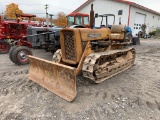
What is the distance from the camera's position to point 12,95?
374 centimetres

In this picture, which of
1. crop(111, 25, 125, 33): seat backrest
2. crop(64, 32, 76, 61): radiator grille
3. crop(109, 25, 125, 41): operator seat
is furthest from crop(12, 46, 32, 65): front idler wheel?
crop(111, 25, 125, 33): seat backrest

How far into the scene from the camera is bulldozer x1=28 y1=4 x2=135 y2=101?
11.8 feet

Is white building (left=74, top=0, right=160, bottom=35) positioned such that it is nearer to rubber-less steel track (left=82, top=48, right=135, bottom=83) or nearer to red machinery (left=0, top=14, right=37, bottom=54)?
red machinery (left=0, top=14, right=37, bottom=54)

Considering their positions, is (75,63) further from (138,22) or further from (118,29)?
(138,22)

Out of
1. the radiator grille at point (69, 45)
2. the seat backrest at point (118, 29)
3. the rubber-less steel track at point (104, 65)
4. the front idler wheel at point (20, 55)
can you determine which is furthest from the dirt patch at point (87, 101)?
the seat backrest at point (118, 29)

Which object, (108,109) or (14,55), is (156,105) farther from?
(14,55)

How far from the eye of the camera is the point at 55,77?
12.7 feet

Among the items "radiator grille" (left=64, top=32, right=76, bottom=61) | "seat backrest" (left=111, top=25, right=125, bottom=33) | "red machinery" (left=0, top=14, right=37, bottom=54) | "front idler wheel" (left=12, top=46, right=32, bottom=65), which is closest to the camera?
"radiator grille" (left=64, top=32, right=76, bottom=61)

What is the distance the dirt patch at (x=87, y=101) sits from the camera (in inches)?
118

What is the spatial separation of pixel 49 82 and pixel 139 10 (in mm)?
18160

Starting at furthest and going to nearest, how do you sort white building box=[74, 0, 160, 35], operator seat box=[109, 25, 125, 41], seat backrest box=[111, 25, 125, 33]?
white building box=[74, 0, 160, 35] → seat backrest box=[111, 25, 125, 33] → operator seat box=[109, 25, 125, 41]

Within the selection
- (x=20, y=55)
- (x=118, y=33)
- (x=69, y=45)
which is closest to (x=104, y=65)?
(x=69, y=45)

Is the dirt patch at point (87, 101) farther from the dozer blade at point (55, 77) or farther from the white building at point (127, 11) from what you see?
the white building at point (127, 11)

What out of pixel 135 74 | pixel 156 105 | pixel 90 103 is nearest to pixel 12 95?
pixel 90 103
